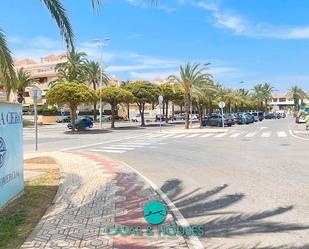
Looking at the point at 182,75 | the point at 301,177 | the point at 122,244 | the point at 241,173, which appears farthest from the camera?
the point at 182,75

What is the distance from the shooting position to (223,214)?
7.79 m

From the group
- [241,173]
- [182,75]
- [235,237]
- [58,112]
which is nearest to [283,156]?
[241,173]

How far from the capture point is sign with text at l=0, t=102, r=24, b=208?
27.3 ft

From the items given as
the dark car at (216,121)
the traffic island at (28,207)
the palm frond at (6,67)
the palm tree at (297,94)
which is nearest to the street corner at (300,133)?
the dark car at (216,121)

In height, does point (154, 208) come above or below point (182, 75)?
below

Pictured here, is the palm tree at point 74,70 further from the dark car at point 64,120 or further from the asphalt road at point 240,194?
the asphalt road at point 240,194

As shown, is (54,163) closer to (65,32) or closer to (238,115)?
(65,32)

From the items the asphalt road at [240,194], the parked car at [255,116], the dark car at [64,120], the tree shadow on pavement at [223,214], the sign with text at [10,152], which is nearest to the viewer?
the asphalt road at [240,194]

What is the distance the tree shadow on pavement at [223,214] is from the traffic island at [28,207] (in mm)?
2488

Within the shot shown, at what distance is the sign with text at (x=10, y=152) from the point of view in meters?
8.34

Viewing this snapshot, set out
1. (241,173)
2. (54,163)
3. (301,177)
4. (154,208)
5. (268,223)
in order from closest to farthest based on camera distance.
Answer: (268,223), (154,208), (301,177), (241,173), (54,163)

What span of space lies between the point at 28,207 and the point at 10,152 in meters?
1.11

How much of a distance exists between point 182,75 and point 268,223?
38.3 meters

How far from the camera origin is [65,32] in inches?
347
